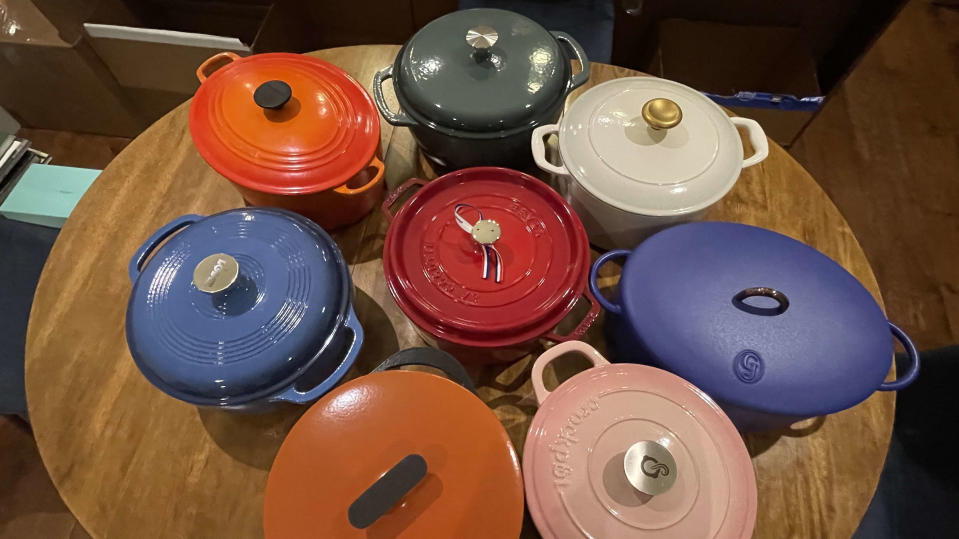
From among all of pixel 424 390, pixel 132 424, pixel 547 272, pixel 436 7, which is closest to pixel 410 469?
pixel 424 390

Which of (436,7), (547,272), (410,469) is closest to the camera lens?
(410,469)

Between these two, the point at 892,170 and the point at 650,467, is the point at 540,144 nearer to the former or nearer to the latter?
the point at 650,467

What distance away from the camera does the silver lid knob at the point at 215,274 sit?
2.54 feet

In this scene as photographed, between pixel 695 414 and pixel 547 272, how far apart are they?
32cm

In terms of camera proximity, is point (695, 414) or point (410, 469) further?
point (695, 414)

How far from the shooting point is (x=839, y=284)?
851mm

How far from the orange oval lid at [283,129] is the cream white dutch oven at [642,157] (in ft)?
1.18

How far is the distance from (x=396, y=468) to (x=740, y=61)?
2.19m

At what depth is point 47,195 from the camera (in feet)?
5.36

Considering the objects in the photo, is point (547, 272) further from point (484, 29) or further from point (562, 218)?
point (484, 29)

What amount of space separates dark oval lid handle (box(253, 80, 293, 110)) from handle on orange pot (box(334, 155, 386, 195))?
0.18 m

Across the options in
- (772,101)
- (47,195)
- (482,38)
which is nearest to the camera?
(482,38)

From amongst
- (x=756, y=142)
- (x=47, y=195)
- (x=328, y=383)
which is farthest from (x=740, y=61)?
(x=47, y=195)

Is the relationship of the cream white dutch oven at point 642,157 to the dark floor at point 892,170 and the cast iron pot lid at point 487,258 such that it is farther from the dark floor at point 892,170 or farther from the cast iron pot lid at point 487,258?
the dark floor at point 892,170
